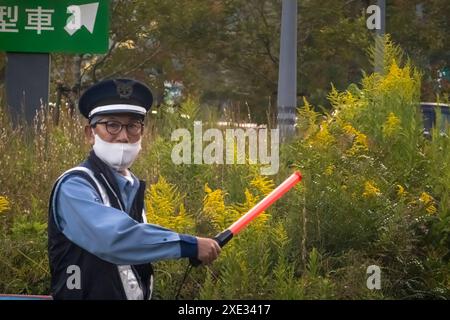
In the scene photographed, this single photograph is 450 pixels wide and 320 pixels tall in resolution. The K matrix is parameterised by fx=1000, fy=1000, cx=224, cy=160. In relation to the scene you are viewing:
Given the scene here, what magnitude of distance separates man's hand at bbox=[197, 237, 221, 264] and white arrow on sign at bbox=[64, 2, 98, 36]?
4919 millimetres

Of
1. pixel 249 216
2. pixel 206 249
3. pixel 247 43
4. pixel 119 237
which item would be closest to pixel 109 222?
pixel 119 237

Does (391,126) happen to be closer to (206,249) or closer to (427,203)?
(427,203)

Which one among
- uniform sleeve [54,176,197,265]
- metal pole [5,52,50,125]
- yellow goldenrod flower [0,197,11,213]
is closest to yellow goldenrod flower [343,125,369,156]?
yellow goldenrod flower [0,197,11,213]

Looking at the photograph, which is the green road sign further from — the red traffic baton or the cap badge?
the red traffic baton

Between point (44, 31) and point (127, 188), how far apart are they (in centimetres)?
463

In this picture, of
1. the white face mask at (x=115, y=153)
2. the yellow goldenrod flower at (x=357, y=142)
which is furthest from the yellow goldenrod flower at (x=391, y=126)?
the white face mask at (x=115, y=153)

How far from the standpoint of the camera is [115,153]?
12.0 feet

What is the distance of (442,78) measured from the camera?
A: 20.9 m

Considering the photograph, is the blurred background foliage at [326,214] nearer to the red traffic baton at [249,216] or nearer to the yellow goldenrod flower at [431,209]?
the yellow goldenrod flower at [431,209]

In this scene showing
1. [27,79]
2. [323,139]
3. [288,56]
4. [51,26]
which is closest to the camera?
[323,139]

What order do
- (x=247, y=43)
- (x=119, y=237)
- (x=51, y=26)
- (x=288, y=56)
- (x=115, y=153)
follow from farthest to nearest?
(x=247, y=43)
(x=288, y=56)
(x=51, y=26)
(x=115, y=153)
(x=119, y=237)

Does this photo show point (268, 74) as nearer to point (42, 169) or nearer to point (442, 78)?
point (442, 78)

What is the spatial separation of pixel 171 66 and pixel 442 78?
5.92 metres

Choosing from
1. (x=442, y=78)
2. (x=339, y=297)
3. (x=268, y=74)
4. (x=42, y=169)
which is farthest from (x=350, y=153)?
(x=442, y=78)
